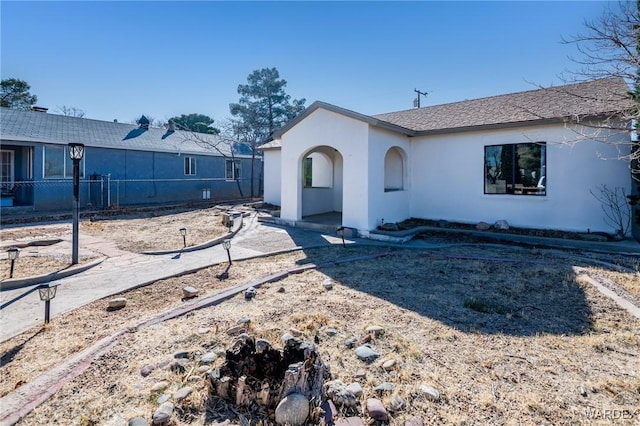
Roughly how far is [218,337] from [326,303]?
1.54m

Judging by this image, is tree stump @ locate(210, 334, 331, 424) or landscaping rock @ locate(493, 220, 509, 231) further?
landscaping rock @ locate(493, 220, 509, 231)

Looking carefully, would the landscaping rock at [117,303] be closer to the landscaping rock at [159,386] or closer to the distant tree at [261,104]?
the landscaping rock at [159,386]

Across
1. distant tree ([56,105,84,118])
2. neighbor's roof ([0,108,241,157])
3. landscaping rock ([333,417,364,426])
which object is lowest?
landscaping rock ([333,417,364,426])

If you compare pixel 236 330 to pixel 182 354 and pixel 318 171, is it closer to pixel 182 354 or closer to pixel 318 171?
pixel 182 354

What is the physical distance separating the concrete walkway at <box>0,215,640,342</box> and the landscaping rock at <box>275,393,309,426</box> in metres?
3.33

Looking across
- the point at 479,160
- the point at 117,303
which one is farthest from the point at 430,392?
the point at 479,160

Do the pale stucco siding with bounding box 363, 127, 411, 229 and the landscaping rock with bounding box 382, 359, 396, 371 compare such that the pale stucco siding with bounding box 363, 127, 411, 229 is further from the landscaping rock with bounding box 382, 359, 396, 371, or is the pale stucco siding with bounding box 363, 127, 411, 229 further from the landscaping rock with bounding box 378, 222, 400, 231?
the landscaping rock with bounding box 382, 359, 396, 371

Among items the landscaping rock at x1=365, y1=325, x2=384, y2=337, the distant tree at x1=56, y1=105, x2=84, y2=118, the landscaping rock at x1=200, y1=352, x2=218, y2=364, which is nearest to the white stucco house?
the landscaping rock at x1=365, y1=325, x2=384, y2=337

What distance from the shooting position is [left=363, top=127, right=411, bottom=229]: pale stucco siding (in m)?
9.41

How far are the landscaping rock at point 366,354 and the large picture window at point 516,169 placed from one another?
8688 millimetres

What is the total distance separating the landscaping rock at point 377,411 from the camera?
2273 millimetres

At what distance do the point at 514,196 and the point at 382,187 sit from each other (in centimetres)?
391

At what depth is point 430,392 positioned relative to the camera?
2.53 m

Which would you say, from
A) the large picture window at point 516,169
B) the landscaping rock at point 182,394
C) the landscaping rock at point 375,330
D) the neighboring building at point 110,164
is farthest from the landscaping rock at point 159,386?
the neighboring building at point 110,164
